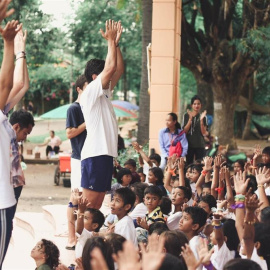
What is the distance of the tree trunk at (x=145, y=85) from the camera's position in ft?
55.7

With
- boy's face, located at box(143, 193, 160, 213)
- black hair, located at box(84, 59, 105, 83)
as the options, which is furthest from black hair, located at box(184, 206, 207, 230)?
black hair, located at box(84, 59, 105, 83)

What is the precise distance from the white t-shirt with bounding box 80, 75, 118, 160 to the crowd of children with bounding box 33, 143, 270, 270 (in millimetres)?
526

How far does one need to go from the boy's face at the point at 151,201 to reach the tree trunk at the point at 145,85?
8965mm

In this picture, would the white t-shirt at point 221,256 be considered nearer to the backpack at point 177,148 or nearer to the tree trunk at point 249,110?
the backpack at point 177,148

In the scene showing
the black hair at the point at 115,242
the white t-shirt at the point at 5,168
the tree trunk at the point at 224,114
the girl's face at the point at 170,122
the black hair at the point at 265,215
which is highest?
the white t-shirt at the point at 5,168

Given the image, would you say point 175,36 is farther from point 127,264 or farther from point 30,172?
point 127,264

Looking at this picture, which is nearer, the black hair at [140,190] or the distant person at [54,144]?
the black hair at [140,190]

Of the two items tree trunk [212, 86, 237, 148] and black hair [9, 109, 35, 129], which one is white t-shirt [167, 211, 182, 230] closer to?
black hair [9, 109, 35, 129]

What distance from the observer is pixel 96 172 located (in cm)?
689

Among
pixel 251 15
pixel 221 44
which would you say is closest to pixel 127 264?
pixel 251 15

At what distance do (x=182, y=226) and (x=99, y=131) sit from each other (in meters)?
1.11

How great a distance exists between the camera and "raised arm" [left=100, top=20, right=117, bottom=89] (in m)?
6.60

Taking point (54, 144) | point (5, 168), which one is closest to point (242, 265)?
point (5, 168)

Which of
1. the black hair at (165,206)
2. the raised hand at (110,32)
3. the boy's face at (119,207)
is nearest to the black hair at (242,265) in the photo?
the raised hand at (110,32)
